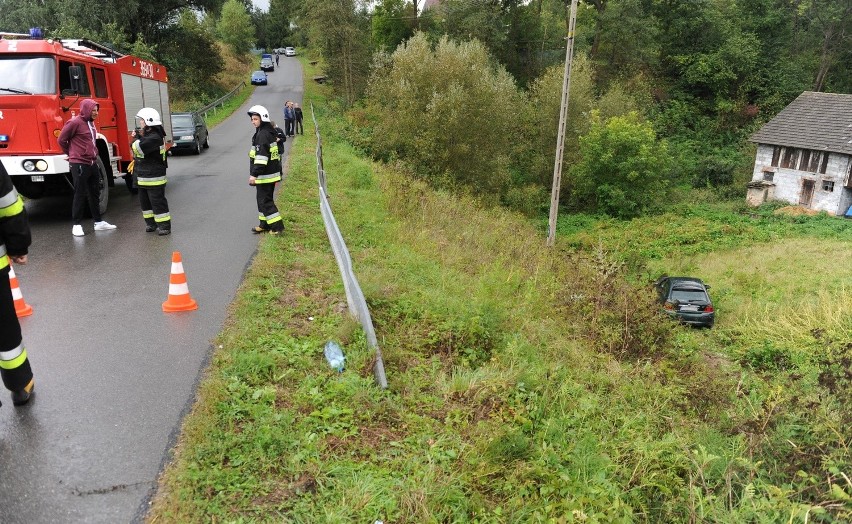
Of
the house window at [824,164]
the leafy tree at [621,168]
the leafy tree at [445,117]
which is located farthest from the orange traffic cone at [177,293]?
the house window at [824,164]

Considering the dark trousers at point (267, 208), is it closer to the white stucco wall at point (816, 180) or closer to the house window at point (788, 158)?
the white stucco wall at point (816, 180)

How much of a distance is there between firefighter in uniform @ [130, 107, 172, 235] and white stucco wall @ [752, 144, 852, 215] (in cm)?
3845

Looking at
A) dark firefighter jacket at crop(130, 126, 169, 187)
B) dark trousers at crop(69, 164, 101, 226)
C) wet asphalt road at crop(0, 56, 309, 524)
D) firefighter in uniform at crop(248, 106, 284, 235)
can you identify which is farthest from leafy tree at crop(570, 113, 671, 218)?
dark trousers at crop(69, 164, 101, 226)

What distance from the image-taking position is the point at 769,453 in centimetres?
496

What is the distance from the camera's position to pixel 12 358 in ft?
13.5

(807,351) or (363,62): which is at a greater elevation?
(363,62)

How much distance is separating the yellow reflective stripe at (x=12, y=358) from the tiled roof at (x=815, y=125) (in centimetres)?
4123

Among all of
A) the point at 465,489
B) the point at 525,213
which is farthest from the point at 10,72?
the point at 525,213

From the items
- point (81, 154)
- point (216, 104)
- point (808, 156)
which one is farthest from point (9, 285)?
point (808, 156)

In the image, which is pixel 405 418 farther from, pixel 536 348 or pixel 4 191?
pixel 4 191

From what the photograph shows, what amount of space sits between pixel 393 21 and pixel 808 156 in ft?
115

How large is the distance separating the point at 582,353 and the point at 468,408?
2.83 m

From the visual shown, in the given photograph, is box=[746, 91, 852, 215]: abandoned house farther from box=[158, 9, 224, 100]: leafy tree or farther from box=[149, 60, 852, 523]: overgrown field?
box=[158, 9, 224, 100]: leafy tree

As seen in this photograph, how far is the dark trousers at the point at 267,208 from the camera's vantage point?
8.96 metres
